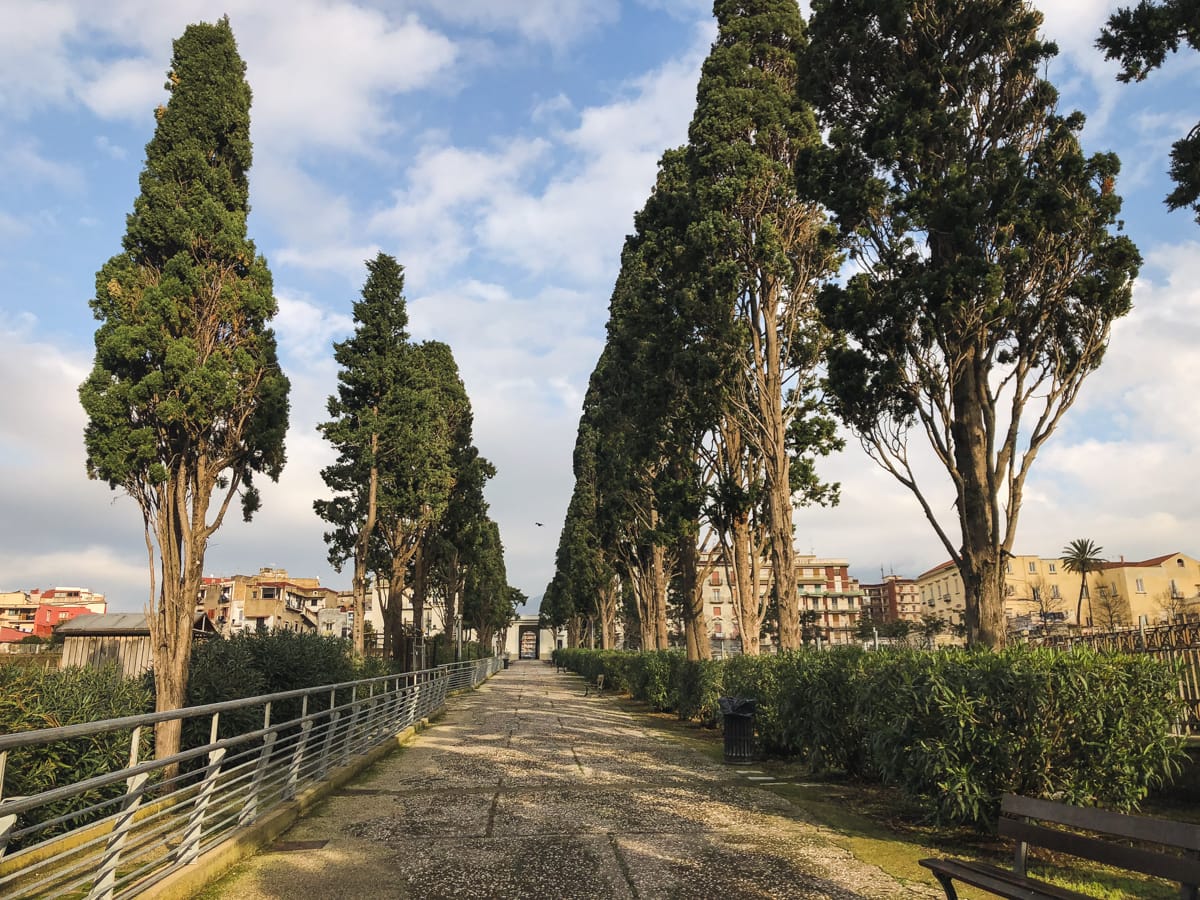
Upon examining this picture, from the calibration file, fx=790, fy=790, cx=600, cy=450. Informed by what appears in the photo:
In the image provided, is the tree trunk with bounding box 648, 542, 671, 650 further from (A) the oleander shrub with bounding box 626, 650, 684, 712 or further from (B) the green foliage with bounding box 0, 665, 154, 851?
(B) the green foliage with bounding box 0, 665, 154, 851

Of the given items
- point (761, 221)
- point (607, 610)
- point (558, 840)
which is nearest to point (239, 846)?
point (558, 840)

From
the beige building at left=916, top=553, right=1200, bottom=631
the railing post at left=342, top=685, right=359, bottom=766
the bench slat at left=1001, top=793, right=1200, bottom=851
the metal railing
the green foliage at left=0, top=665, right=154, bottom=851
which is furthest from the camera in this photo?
the beige building at left=916, top=553, right=1200, bottom=631

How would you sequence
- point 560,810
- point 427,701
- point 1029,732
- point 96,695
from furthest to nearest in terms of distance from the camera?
1. point 427,701
2. point 96,695
3. point 560,810
4. point 1029,732

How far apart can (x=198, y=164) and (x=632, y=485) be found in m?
18.0

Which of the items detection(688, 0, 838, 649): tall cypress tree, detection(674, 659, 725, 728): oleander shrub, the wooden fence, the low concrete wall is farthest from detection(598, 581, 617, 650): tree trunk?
the low concrete wall

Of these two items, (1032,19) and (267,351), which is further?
(267,351)

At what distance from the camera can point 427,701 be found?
2028cm

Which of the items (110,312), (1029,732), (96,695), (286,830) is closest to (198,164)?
(110,312)

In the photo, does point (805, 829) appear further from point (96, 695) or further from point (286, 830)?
point (96, 695)

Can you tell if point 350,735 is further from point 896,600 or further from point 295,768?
point 896,600

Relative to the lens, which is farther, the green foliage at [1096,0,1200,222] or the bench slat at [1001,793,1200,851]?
the green foliage at [1096,0,1200,222]

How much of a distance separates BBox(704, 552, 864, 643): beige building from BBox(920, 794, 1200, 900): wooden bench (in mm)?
110223

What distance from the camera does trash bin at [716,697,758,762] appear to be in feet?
37.3

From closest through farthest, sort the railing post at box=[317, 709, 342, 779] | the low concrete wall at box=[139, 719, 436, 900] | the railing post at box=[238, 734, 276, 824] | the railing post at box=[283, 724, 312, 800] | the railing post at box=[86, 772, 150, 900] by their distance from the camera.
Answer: the railing post at box=[86, 772, 150, 900] → the low concrete wall at box=[139, 719, 436, 900] → the railing post at box=[238, 734, 276, 824] → the railing post at box=[283, 724, 312, 800] → the railing post at box=[317, 709, 342, 779]
